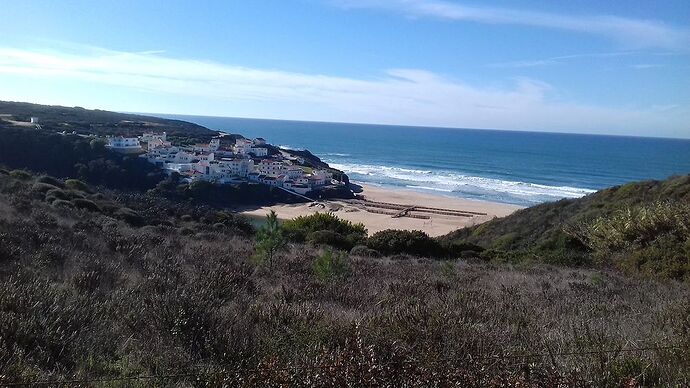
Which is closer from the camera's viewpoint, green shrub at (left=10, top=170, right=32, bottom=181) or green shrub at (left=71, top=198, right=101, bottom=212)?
green shrub at (left=71, top=198, right=101, bottom=212)

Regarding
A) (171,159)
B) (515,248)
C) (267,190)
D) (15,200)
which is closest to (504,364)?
(15,200)

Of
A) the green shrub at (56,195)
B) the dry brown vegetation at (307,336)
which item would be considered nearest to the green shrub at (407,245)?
the green shrub at (56,195)

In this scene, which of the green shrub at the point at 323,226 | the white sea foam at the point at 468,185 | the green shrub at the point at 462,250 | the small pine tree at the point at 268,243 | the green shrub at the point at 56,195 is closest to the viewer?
the small pine tree at the point at 268,243

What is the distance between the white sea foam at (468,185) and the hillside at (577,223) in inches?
1103

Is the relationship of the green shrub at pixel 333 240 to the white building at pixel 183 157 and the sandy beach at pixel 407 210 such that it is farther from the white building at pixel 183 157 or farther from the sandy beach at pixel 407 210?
the white building at pixel 183 157

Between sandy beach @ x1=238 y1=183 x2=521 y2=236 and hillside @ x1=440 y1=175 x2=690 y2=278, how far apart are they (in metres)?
9.97

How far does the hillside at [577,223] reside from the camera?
17.2 metres

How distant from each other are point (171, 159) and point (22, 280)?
2546 inches

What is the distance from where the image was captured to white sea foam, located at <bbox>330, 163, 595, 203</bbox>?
6053cm

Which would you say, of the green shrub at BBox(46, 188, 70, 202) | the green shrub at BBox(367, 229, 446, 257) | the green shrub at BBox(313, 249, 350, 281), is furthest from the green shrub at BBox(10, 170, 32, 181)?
the green shrub at BBox(313, 249, 350, 281)

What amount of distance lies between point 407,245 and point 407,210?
27766 millimetres

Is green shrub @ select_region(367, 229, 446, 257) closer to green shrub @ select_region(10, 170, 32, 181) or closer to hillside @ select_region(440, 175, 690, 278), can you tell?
hillside @ select_region(440, 175, 690, 278)

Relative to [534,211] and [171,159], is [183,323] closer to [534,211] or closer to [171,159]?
[534,211]

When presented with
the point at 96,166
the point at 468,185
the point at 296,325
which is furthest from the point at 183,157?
the point at 296,325
